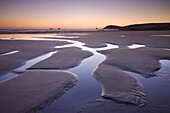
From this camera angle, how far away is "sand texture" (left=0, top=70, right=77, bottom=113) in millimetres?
4967

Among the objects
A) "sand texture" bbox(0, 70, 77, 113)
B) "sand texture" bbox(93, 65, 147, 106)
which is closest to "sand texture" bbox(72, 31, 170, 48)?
"sand texture" bbox(93, 65, 147, 106)

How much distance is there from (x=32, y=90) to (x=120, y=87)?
10.3ft

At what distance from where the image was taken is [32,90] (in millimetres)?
6191

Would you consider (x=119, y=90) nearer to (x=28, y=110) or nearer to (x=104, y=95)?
(x=104, y=95)

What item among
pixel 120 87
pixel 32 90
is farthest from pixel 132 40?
pixel 32 90

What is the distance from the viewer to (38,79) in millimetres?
7535

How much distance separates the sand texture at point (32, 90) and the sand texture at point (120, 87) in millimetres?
→ 1370

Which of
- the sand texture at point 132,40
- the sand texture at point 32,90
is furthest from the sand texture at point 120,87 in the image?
the sand texture at point 132,40

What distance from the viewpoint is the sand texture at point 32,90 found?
16.3 feet

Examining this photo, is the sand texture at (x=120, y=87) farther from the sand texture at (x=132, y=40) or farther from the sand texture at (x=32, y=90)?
the sand texture at (x=132, y=40)

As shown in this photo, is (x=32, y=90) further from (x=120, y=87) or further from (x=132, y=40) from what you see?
(x=132, y=40)

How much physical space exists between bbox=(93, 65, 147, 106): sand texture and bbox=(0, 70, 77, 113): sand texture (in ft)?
4.49

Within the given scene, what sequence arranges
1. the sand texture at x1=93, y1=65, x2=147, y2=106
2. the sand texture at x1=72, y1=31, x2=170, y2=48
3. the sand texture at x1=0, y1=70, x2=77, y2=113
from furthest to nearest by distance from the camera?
the sand texture at x1=72, y1=31, x2=170, y2=48 < the sand texture at x1=93, y1=65, x2=147, y2=106 < the sand texture at x1=0, y1=70, x2=77, y2=113

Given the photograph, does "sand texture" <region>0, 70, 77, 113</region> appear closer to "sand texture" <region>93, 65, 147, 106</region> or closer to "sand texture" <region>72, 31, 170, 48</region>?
"sand texture" <region>93, 65, 147, 106</region>
